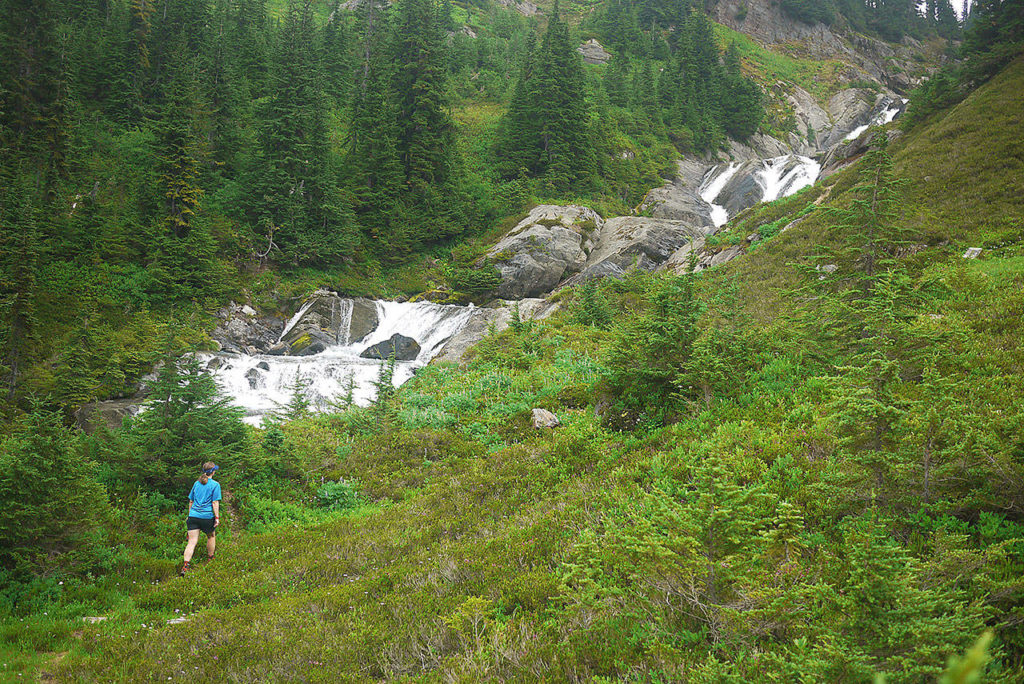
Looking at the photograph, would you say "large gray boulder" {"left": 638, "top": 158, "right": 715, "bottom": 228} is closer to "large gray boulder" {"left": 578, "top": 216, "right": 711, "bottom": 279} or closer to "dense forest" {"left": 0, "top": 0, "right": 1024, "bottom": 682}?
"large gray boulder" {"left": 578, "top": 216, "right": 711, "bottom": 279}

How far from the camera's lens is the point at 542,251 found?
32.5 metres

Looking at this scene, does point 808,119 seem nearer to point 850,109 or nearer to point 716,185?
point 850,109

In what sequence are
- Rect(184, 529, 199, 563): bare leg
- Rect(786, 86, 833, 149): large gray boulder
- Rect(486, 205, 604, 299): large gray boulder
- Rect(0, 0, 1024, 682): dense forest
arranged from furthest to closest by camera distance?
Rect(786, 86, 833, 149): large gray boulder → Rect(486, 205, 604, 299): large gray boulder → Rect(184, 529, 199, 563): bare leg → Rect(0, 0, 1024, 682): dense forest

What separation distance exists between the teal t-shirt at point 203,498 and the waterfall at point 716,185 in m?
43.6

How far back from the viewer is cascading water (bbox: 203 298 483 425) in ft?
67.3

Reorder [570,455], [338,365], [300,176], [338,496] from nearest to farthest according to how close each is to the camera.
→ [570,455] → [338,496] → [338,365] → [300,176]

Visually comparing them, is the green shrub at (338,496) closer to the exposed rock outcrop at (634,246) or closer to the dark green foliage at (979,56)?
the exposed rock outcrop at (634,246)

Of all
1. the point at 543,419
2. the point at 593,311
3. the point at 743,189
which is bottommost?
the point at 543,419

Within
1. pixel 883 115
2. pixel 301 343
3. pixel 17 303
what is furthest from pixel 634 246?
pixel 883 115

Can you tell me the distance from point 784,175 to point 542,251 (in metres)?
26.8

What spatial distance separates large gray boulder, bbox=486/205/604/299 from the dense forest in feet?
21.3

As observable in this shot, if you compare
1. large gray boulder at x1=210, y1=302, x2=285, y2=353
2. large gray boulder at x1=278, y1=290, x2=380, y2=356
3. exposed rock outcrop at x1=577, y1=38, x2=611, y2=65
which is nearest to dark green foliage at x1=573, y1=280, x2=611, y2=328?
large gray boulder at x1=278, y1=290, x2=380, y2=356

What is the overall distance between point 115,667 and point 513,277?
90.5ft

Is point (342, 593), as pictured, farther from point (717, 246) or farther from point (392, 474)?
point (717, 246)
